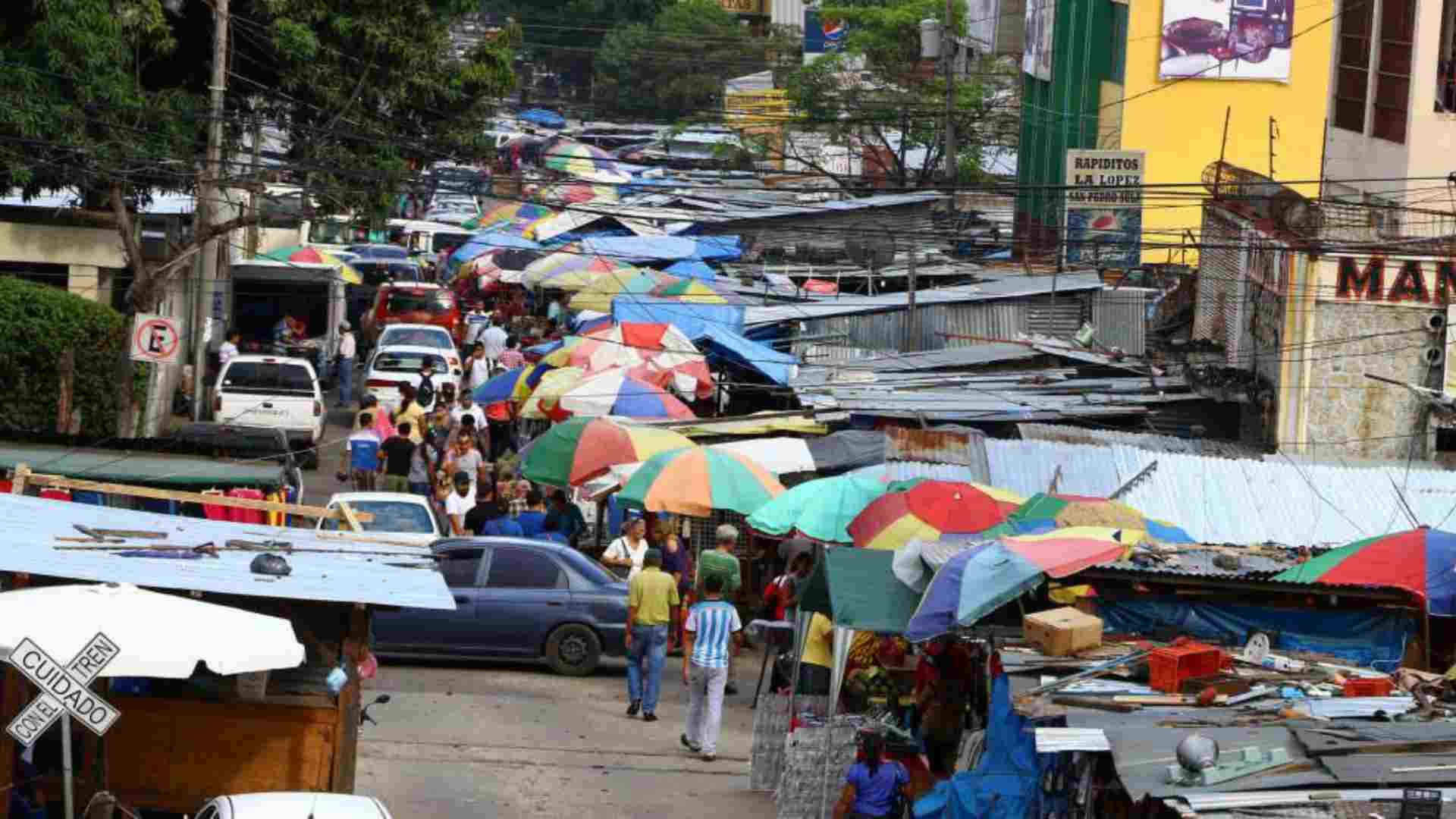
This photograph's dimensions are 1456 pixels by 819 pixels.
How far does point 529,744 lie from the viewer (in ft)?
57.2

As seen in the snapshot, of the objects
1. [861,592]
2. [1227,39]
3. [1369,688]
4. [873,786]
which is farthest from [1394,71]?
[873,786]

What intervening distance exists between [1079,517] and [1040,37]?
4197cm

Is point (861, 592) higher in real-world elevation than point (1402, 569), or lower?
lower

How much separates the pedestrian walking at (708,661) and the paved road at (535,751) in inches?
8.8

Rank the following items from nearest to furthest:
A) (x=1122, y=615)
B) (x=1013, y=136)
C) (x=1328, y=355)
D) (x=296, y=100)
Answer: (x=1122, y=615) → (x=1328, y=355) → (x=296, y=100) → (x=1013, y=136)

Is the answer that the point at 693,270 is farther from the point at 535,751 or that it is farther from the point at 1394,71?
the point at 535,751

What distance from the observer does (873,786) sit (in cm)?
1338

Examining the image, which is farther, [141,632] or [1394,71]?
[1394,71]

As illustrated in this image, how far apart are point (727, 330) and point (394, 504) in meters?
11.7

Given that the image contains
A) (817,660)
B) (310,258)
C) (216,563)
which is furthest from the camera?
(310,258)

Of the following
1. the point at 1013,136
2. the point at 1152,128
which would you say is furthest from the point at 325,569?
the point at 1013,136

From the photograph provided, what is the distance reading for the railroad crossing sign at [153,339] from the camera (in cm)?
2820

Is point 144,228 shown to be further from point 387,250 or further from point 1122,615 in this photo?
point 1122,615

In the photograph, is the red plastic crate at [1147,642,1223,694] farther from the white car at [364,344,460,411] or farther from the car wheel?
the white car at [364,344,460,411]
